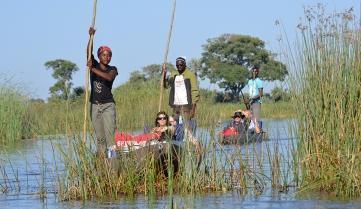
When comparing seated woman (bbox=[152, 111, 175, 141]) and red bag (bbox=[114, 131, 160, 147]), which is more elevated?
seated woman (bbox=[152, 111, 175, 141])

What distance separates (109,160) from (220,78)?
54.0m

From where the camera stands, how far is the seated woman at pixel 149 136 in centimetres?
1043

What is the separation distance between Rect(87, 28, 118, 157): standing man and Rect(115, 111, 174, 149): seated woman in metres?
0.20

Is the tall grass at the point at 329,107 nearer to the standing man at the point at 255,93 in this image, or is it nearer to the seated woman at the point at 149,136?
the seated woman at the point at 149,136

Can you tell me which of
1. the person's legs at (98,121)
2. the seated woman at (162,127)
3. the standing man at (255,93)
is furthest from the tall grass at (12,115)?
the seated woman at (162,127)

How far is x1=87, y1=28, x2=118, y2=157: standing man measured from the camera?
442 inches

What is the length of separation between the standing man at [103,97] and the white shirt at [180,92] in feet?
6.61

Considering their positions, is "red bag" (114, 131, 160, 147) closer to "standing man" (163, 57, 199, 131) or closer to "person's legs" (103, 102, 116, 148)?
"person's legs" (103, 102, 116, 148)

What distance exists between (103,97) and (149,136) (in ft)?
3.00

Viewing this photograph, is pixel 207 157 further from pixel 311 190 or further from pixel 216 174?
pixel 311 190

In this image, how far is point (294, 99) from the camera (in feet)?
32.7

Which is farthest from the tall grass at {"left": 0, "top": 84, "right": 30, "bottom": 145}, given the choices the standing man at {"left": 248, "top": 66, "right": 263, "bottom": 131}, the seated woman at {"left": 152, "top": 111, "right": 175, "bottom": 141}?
the seated woman at {"left": 152, "top": 111, "right": 175, "bottom": 141}

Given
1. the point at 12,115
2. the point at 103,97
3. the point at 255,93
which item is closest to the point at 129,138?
the point at 103,97

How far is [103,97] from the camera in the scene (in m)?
11.3
